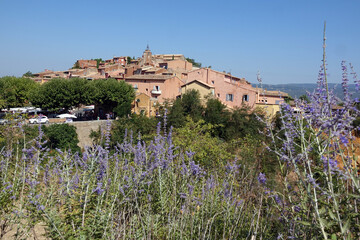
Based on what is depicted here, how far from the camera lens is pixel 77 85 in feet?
97.8

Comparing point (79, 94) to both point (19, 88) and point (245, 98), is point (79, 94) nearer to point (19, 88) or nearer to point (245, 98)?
point (19, 88)

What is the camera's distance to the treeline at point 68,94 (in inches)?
1133

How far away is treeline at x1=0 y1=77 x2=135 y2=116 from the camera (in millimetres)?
28781

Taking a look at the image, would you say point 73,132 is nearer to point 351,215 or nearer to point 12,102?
point 12,102

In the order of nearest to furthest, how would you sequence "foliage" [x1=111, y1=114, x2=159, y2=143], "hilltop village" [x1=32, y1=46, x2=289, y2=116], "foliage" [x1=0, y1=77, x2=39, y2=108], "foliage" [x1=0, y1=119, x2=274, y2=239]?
"foliage" [x1=0, y1=119, x2=274, y2=239] < "foliage" [x1=111, y1=114, x2=159, y2=143] < "hilltop village" [x1=32, y1=46, x2=289, y2=116] < "foliage" [x1=0, y1=77, x2=39, y2=108]

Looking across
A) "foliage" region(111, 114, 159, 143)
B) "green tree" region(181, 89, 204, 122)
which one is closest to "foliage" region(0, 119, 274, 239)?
"foliage" region(111, 114, 159, 143)

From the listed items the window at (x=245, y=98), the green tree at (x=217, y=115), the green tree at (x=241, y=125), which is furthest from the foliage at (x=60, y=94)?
the window at (x=245, y=98)

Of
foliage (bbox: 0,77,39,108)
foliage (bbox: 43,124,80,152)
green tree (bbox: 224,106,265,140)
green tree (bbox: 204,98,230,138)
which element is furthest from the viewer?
foliage (bbox: 0,77,39,108)

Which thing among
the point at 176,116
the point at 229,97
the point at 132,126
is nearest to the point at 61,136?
the point at 132,126

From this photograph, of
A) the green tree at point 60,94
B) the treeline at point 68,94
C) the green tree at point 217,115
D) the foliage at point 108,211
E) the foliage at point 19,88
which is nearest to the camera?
the foliage at point 108,211

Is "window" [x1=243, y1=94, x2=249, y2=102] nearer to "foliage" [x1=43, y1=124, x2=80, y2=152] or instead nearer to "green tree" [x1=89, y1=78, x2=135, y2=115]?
"green tree" [x1=89, y1=78, x2=135, y2=115]

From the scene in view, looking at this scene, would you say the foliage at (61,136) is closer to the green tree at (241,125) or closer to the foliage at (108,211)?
the green tree at (241,125)

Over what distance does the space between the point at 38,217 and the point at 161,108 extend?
2332 centimetres

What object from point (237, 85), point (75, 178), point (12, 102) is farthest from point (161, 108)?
point (75, 178)
